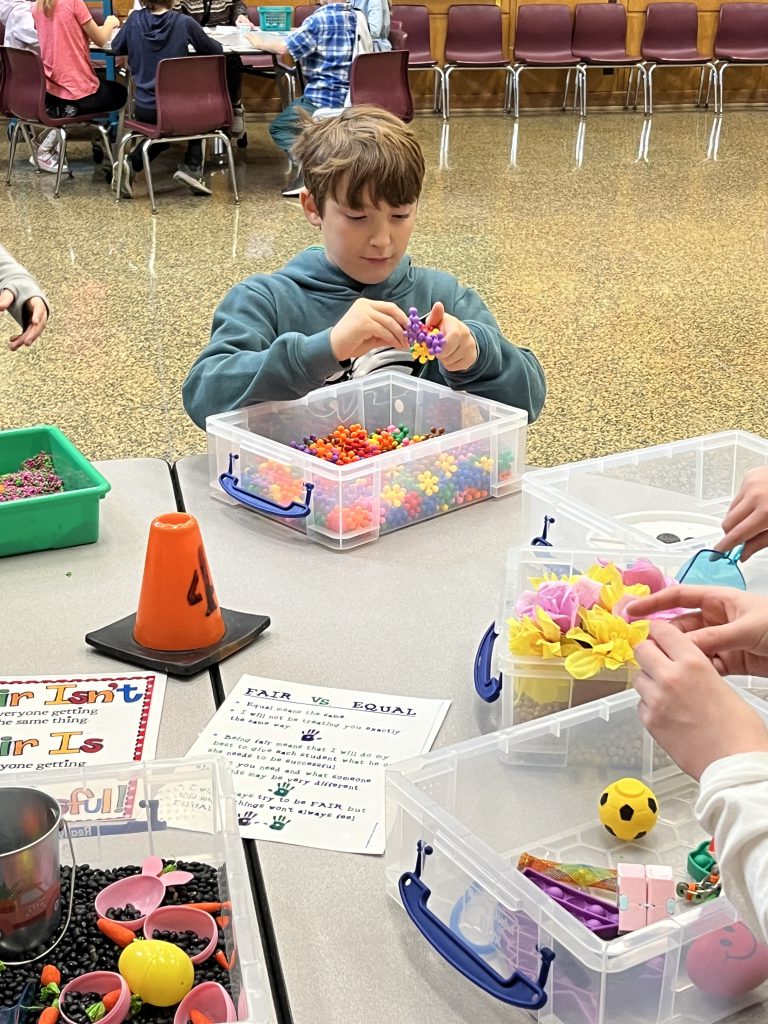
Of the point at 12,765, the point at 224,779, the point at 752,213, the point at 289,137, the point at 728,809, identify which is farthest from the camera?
the point at 289,137

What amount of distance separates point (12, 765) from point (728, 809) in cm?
68

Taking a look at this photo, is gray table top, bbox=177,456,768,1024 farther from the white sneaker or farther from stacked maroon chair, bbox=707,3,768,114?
stacked maroon chair, bbox=707,3,768,114

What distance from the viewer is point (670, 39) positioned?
27.1 feet

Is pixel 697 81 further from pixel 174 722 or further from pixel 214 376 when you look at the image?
pixel 174 722

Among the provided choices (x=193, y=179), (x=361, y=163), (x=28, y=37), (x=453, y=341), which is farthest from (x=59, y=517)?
(x=28, y=37)

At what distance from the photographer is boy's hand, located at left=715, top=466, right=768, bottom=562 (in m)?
1.21

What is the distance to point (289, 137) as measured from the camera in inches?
251

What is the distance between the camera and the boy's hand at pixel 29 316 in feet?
6.46

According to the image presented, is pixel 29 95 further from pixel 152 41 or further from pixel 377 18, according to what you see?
pixel 377 18

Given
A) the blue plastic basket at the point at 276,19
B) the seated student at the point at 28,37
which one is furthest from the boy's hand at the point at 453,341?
the blue plastic basket at the point at 276,19

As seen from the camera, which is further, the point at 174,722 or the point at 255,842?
the point at 174,722

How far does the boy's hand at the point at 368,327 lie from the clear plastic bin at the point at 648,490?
324 millimetres

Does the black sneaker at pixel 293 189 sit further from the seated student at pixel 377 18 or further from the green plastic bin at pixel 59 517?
the green plastic bin at pixel 59 517

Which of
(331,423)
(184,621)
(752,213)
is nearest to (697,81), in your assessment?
(752,213)
